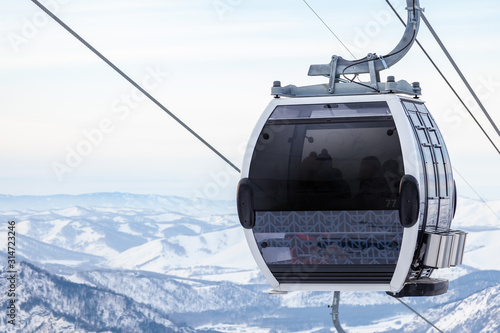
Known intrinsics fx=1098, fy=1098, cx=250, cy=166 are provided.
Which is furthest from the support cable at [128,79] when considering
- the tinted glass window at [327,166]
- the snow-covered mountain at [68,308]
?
the snow-covered mountain at [68,308]

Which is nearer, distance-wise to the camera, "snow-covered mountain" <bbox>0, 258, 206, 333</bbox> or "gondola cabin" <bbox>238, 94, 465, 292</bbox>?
"gondola cabin" <bbox>238, 94, 465, 292</bbox>

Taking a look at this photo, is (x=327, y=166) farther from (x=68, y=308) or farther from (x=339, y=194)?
(x=68, y=308)

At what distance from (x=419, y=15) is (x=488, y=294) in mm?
151681

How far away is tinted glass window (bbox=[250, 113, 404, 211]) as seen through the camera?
430 inches

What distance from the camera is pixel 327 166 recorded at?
11.1 metres

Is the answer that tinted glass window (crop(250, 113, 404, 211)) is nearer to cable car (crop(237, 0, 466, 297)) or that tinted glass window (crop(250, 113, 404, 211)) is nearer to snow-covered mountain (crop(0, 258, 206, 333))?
cable car (crop(237, 0, 466, 297))

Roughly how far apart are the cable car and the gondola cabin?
10mm

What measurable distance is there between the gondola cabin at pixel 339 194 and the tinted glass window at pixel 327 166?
0.03ft

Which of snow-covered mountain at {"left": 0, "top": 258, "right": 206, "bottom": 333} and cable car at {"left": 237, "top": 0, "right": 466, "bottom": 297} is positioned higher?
cable car at {"left": 237, "top": 0, "right": 466, "bottom": 297}

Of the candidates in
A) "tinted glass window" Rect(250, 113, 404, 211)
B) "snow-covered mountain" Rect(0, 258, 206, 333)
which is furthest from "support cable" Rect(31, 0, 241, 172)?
"snow-covered mountain" Rect(0, 258, 206, 333)

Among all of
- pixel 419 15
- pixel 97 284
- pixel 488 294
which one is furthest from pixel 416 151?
pixel 488 294

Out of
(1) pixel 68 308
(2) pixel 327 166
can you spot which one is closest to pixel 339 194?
(2) pixel 327 166

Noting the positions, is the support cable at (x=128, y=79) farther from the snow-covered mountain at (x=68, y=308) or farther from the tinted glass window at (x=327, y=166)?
the snow-covered mountain at (x=68, y=308)

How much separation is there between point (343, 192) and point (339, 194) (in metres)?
0.05
